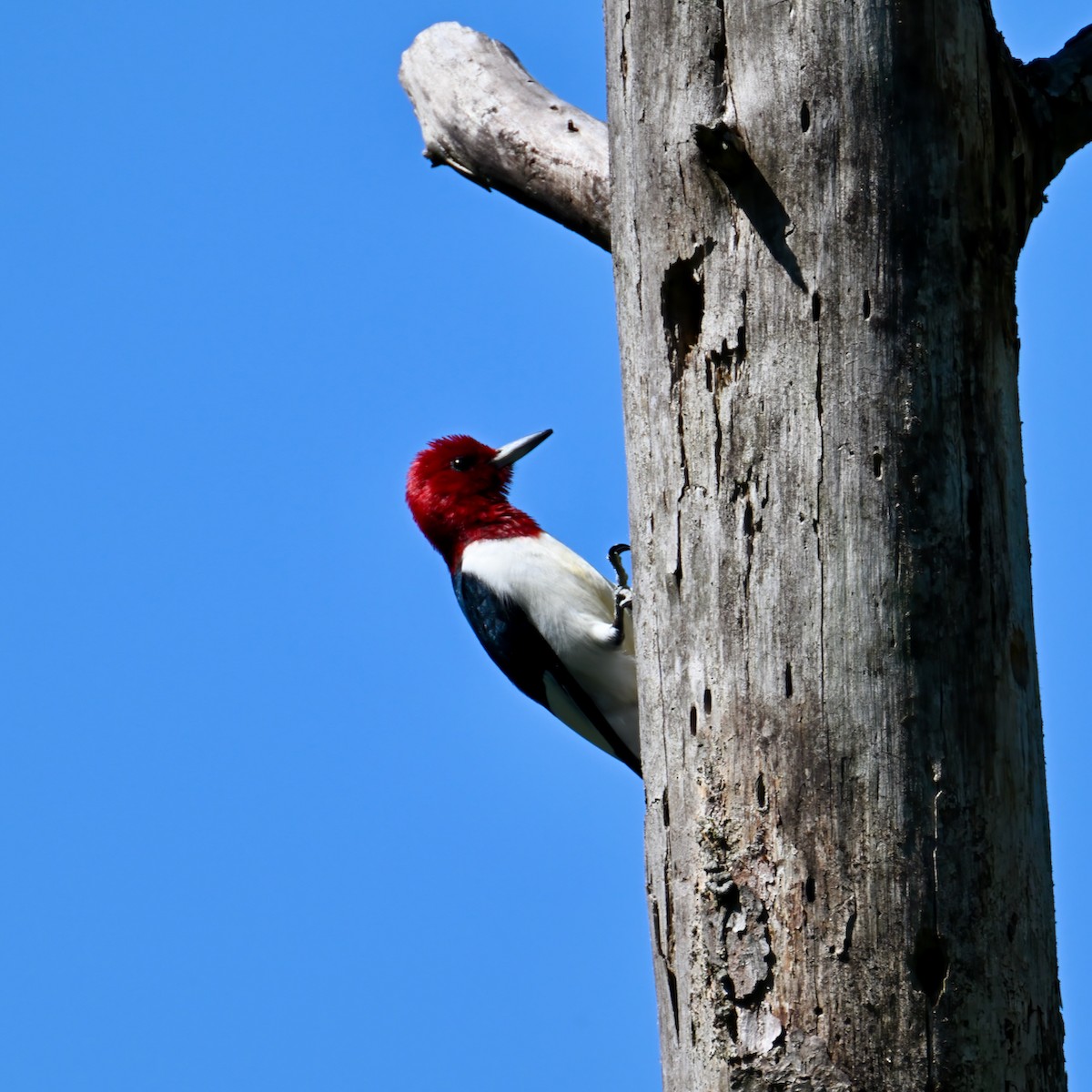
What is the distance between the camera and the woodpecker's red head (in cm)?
515

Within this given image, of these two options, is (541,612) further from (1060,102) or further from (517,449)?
(1060,102)

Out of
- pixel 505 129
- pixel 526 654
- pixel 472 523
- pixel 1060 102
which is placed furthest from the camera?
pixel 472 523

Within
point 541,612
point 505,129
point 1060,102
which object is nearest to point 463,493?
point 541,612

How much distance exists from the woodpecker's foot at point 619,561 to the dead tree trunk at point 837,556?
185 centimetres

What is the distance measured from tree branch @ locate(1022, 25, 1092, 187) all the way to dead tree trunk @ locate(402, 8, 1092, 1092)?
12cm

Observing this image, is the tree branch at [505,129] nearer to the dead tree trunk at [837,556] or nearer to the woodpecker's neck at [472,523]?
the woodpecker's neck at [472,523]

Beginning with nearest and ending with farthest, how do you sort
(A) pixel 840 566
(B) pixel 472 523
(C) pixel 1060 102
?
1. (A) pixel 840 566
2. (C) pixel 1060 102
3. (B) pixel 472 523

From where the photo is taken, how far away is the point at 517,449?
5.30 metres

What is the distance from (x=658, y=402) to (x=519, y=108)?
1.95m

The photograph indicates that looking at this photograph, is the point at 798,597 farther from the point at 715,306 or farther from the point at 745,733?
the point at 715,306

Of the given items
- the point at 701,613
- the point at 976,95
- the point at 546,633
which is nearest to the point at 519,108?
the point at 546,633

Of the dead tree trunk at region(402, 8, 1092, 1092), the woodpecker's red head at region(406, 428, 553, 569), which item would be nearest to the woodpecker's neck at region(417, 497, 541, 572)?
the woodpecker's red head at region(406, 428, 553, 569)

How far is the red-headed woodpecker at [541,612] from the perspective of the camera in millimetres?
4785

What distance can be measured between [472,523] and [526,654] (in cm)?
54
